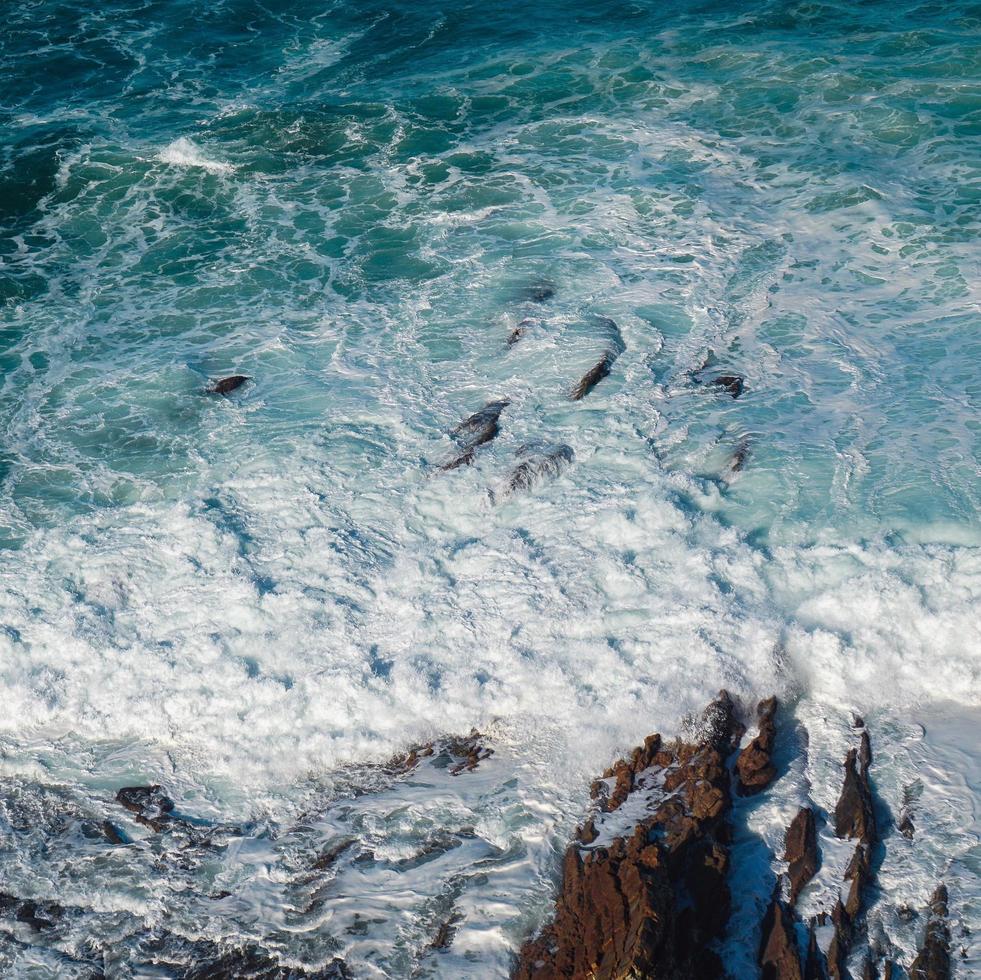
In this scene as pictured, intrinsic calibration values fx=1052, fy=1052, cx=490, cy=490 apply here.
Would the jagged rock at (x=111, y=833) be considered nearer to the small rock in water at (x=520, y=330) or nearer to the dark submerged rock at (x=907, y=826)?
the dark submerged rock at (x=907, y=826)

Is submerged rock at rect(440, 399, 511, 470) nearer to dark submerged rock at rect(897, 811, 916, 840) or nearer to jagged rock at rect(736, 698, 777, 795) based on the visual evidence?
jagged rock at rect(736, 698, 777, 795)

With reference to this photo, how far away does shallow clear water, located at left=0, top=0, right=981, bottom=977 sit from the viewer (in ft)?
33.7

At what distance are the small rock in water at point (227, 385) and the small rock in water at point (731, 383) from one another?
A: 7.37m

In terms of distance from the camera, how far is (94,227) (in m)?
21.7

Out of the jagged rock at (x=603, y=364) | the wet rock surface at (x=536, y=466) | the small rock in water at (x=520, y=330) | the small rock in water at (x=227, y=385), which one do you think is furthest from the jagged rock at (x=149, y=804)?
the small rock in water at (x=520, y=330)

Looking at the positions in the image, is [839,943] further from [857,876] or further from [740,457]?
[740,457]

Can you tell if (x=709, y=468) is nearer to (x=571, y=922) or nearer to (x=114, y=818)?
(x=571, y=922)

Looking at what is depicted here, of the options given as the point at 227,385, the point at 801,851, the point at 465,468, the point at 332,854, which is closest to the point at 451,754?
the point at 332,854

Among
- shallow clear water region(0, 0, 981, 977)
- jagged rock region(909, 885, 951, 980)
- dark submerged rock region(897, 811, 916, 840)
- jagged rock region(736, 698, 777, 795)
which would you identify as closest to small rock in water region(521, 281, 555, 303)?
shallow clear water region(0, 0, 981, 977)

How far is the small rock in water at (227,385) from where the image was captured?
16609 mm

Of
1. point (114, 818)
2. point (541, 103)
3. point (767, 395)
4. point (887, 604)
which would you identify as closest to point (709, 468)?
point (767, 395)

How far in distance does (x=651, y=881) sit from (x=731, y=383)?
8.78 metres

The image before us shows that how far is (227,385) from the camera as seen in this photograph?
16.7 meters

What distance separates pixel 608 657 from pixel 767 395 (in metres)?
5.69
